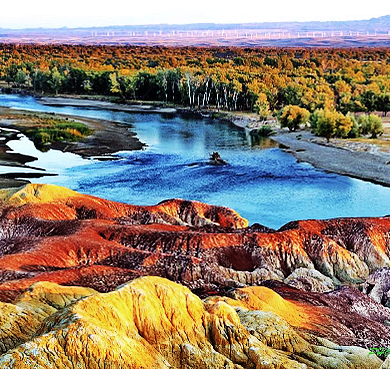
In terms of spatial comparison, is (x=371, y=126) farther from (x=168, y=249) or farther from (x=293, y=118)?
(x=168, y=249)

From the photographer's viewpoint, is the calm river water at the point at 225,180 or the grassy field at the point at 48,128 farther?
the grassy field at the point at 48,128

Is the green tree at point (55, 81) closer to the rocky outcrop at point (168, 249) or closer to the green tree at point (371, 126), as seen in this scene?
the green tree at point (371, 126)

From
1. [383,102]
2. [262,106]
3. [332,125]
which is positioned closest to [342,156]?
[332,125]

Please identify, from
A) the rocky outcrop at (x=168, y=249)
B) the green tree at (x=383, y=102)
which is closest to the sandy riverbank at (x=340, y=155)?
the green tree at (x=383, y=102)

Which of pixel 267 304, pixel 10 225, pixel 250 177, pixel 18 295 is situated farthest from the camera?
pixel 250 177

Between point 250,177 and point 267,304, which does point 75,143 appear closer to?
point 250,177

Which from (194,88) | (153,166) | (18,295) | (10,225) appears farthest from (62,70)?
(18,295)
